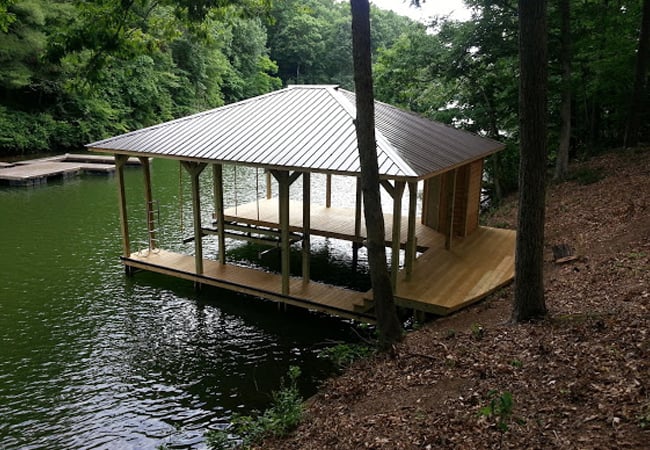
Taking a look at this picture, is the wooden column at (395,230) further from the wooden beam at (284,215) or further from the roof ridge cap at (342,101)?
the roof ridge cap at (342,101)

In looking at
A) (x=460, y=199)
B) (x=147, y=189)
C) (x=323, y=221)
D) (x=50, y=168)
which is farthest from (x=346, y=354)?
(x=50, y=168)

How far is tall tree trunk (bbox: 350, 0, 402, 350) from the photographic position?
246 inches

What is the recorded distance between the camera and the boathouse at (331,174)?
9266mm

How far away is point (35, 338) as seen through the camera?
931cm

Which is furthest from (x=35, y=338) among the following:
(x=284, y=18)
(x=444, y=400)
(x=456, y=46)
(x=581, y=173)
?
(x=284, y=18)

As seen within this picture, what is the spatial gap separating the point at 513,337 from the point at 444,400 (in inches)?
58.5

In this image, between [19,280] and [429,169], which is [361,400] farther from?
[19,280]

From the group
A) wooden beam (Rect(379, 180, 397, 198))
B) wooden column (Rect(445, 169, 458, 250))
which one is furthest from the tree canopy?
wooden column (Rect(445, 169, 458, 250))

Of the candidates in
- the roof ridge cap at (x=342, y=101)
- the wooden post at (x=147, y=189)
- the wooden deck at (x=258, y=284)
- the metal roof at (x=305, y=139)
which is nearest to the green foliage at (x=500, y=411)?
the metal roof at (x=305, y=139)

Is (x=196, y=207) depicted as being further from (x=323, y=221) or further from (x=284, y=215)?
(x=323, y=221)

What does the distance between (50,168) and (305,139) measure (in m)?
19.0

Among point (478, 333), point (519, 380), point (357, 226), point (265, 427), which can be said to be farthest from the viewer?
point (357, 226)

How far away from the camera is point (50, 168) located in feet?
80.2

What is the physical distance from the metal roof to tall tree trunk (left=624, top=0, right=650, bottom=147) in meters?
5.03
